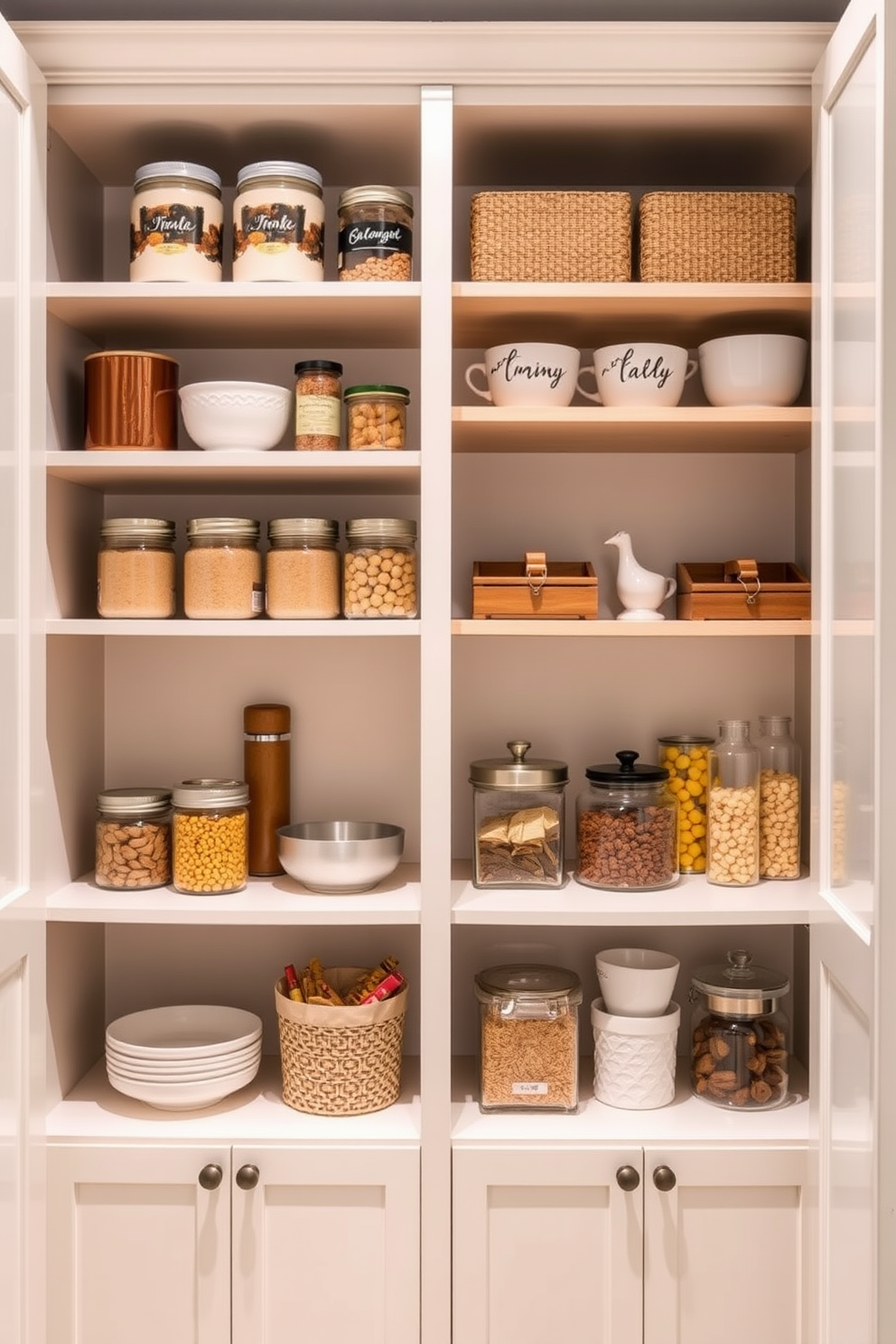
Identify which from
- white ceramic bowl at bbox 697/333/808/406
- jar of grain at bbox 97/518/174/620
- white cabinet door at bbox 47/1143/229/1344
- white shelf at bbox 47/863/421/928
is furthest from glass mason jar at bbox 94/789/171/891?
white ceramic bowl at bbox 697/333/808/406

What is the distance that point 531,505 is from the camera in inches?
87.6

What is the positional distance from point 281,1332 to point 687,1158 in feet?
2.33

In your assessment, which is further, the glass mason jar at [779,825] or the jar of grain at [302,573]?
the glass mason jar at [779,825]

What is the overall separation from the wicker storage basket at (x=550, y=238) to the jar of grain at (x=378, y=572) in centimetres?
44

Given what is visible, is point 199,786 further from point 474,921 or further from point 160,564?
point 474,921

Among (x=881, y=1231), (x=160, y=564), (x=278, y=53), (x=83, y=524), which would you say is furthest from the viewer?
(x=83, y=524)

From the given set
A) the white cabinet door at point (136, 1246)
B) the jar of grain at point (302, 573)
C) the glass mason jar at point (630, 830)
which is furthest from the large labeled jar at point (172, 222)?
the white cabinet door at point (136, 1246)

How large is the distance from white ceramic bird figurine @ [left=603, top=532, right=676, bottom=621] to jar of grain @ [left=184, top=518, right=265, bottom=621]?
638mm

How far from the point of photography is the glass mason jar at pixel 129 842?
198 cm

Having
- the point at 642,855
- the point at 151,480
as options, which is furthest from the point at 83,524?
the point at 642,855

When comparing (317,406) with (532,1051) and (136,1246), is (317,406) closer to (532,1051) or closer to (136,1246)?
(532,1051)

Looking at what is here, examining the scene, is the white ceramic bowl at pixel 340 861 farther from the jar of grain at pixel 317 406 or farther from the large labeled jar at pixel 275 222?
the large labeled jar at pixel 275 222

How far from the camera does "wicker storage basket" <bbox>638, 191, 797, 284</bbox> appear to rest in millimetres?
1899

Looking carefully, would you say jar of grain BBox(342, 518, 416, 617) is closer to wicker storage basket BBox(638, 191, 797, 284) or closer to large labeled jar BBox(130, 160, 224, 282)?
large labeled jar BBox(130, 160, 224, 282)
